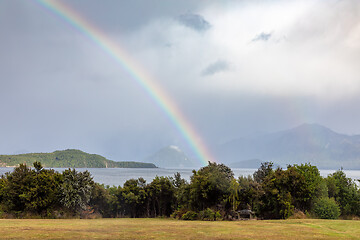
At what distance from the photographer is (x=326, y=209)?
31.3m

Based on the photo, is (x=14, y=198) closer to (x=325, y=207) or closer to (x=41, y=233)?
(x=41, y=233)

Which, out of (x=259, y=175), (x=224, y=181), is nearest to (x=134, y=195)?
(x=224, y=181)

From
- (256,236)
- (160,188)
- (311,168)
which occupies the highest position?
(311,168)

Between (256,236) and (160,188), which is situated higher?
(160,188)

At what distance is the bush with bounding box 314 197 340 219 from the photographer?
3114cm

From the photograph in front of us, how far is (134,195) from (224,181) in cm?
1152

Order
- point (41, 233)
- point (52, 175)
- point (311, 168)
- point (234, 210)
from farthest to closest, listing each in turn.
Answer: point (311, 168), point (52, 175), point (234, 210), point (41, 233)

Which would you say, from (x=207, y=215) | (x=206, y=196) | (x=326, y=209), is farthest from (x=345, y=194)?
(x=207, y=215)

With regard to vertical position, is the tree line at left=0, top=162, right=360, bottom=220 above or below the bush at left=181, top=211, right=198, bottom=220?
above

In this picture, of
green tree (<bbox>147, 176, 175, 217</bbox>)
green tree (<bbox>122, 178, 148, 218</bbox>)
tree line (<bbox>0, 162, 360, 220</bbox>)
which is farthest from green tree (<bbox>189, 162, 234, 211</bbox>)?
green tree (<bbox>122, 178, 148, 218</bbox>)

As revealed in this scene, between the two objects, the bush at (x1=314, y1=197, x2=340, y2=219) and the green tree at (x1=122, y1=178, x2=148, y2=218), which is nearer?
the bush at (x1=314, y1=197, x2=340, y2=219)

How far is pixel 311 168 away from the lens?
35.5 metres

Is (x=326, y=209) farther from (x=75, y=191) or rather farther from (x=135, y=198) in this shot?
(x=75, y=191)

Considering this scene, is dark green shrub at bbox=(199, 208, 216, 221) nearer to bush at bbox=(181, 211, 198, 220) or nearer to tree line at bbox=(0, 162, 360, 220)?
tree line at bbox=(0, 162, 360, 220)
